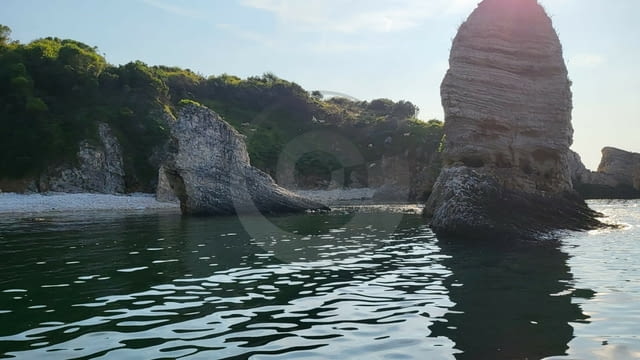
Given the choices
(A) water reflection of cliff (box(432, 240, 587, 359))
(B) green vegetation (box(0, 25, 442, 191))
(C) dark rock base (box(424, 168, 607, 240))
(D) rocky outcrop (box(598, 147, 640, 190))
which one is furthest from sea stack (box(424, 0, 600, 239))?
(D) rocky outcrop (box(598, 147, 640, 190))

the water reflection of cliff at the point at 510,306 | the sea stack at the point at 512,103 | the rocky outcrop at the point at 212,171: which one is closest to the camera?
the water reflection of cliff at the point at 510,306

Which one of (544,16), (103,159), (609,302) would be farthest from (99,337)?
(103,159)

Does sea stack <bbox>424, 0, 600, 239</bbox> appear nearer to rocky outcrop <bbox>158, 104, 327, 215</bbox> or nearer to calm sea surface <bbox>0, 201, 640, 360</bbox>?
calm sea surface <bbox>0, 201, 640, 360</bbox>

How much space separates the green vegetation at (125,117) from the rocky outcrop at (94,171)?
901 mm

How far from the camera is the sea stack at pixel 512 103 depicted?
82.0 feet

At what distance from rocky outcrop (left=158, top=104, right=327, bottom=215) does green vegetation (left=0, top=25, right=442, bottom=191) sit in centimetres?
680

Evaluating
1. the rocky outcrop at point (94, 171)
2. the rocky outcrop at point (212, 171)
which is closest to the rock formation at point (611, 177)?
the rocky outcrop at point (212, 171)

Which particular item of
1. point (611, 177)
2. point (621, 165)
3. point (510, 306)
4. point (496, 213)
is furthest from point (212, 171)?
point (621, 165)

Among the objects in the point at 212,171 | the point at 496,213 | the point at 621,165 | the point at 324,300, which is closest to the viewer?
the point at 324,300

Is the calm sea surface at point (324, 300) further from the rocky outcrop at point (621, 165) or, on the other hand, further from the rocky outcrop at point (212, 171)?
the rocky outcrop at point (621, 165)

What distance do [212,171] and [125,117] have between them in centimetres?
3323

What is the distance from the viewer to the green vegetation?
56.2 m

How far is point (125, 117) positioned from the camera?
214 feet

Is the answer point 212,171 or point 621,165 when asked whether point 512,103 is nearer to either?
point 212,171
